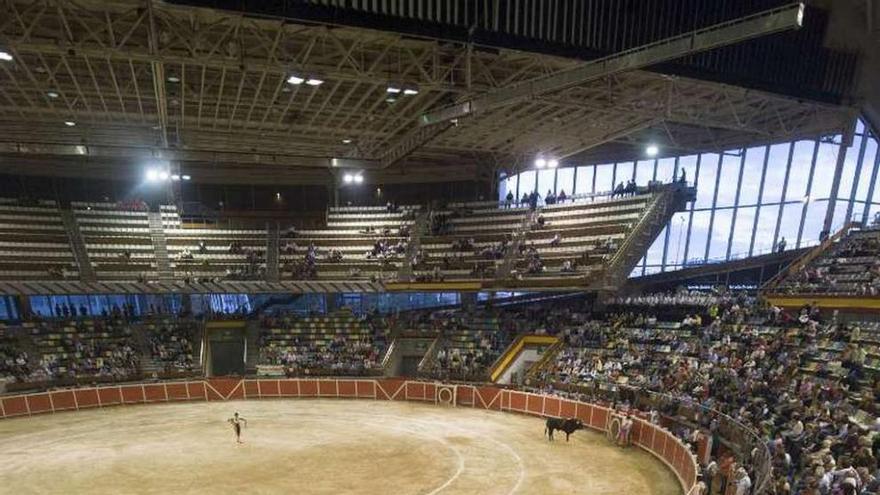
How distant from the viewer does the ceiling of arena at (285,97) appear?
919 inches

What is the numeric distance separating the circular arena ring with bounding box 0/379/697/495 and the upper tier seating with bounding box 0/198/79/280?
10.5m

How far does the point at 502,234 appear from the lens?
153 ft

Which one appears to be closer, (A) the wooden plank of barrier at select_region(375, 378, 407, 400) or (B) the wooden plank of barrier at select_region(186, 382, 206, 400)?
(A) the wooden plank of barrier at select_region(375, 378, 407, 400)

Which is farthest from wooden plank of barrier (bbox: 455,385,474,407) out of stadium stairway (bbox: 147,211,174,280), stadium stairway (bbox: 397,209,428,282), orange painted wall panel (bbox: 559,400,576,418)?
stadium stairway (bbox: 147,211,174,280)

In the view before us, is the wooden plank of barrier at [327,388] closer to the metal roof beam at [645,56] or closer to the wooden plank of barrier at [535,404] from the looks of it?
the wooden plank of barrier at [535,404]

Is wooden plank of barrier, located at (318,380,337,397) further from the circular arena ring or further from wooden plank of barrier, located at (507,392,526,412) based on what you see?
wooden plank of barrier, located at (507,392,526,412)

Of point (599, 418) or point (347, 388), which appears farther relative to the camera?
point (347, 388)

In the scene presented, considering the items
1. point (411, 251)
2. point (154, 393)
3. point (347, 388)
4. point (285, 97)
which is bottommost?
point (154, 393)

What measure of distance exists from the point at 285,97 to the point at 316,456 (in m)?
17.1

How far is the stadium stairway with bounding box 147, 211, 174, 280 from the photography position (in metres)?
44.4

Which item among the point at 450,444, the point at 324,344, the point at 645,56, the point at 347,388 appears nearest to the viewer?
the point at 645,56

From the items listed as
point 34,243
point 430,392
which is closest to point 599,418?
point 430,392

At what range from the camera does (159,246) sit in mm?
46531

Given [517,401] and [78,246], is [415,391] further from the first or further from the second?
[78,246]
